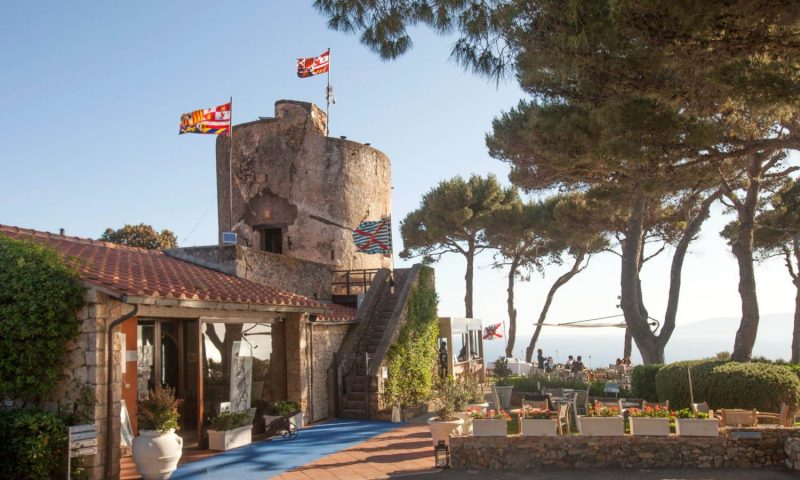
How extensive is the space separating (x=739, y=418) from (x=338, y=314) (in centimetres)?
848

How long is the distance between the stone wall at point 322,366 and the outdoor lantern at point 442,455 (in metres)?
4.74

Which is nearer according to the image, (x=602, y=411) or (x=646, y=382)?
(x=602, y=411)

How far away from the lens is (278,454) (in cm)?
1053

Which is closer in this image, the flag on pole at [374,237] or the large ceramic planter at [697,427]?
the large ceramic planter at [697,427]

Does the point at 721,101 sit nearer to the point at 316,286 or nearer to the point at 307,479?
the point at 307,479

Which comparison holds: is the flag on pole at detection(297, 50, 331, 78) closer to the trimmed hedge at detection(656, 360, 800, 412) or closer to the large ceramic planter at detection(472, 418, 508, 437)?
the trimmed hedge at detection(656, 360, 800, 412)

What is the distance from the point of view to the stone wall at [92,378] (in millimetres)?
8461

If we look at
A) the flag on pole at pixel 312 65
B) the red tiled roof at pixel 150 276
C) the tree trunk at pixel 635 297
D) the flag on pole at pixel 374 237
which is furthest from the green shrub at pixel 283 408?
the flag on pole at pixel 312 65

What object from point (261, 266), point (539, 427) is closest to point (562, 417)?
point (539, 427)

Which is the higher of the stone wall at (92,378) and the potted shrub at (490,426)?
the stone wall at (92,378)

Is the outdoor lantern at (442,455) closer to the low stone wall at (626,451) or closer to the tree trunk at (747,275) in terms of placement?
the low stone wall at (626,451)

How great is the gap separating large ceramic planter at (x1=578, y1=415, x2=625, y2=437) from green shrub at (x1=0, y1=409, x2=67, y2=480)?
267 inches

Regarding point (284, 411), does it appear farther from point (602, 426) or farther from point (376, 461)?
point (602, 426)

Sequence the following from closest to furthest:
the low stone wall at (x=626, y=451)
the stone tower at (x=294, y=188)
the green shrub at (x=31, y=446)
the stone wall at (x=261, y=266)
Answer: the green shrub at (x=31, y=446)
the low stone wall at (x=626, y=451)
the stone wall at (x=261, y=266)
the stone tower at (x=294, y=188)
